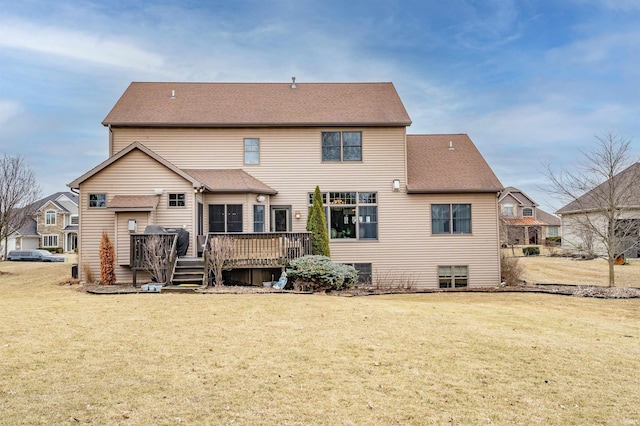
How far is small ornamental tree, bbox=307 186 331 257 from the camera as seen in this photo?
16.6 metres

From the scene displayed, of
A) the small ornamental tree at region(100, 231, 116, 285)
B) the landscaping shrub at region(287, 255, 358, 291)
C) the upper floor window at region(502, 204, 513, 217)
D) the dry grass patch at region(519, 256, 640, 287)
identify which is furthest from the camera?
the upper floor window at region(502, 204, 513, 217)

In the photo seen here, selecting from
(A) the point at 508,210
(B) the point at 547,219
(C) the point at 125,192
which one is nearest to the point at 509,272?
(C) the point at 125,192

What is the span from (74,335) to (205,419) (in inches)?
174

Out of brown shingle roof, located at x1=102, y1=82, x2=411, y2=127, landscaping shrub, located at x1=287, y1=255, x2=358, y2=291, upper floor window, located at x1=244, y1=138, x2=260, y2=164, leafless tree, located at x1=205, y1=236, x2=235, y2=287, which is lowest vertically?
landscaping shrub, located at x1=287, y1=255, x2=358, y2=291

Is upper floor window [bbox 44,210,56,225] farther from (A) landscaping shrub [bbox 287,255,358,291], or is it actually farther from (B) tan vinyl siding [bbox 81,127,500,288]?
(A) landscaping shrub [bbox 287,255,358,291]

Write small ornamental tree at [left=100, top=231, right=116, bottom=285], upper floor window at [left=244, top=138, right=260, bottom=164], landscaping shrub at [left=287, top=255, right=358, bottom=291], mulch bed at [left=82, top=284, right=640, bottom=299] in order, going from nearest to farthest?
mulch bed at [left=82, top=284, right=640, bottom=299]
landscaping shrub at [left=287, top=255, right=358, bottom=291]
small ornamental tree at [left=100, top=231, right=116, bottom=285]
upper floor window at [left=244, top=138, right=260, bottom=164]

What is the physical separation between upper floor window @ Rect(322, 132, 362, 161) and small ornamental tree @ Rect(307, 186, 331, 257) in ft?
9.61

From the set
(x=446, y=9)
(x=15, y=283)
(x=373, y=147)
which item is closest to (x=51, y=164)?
(x=15, y=283)

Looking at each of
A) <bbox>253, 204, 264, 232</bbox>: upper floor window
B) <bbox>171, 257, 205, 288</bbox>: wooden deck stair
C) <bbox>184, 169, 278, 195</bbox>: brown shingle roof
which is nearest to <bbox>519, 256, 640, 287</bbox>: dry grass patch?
<bbox>253, 204, 264, 232</bbox>: upper floor window

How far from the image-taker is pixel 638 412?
528cm

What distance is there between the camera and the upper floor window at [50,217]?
180 feet

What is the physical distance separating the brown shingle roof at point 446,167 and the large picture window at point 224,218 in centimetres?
685

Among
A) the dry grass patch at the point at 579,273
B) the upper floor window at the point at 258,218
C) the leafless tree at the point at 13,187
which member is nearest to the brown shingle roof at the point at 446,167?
the dry grass patch at the point at 579,273

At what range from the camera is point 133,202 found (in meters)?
15.9
